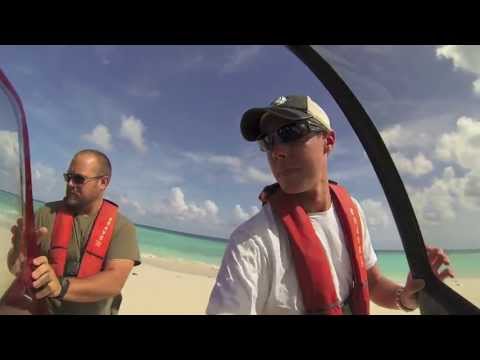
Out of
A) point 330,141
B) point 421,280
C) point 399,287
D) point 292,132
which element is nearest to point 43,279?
point 292,132

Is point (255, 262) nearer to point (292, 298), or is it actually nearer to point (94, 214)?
point (292, 298)

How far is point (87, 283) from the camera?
1987mm

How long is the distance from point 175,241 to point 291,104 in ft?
112

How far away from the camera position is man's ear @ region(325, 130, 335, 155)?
157 centimetres

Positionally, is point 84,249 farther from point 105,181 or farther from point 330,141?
point 330,141

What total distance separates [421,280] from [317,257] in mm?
783

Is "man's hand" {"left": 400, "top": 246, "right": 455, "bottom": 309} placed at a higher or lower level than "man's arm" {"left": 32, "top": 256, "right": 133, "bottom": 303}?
higher

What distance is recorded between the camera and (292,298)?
1293 mm

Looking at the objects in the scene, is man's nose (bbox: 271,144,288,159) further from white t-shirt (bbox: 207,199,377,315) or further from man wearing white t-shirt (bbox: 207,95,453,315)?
white t-shirt (bbox: 207,199,377,315)

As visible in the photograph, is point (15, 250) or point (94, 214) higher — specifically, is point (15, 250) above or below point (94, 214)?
below

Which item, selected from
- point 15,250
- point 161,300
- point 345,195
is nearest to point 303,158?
point 345,195

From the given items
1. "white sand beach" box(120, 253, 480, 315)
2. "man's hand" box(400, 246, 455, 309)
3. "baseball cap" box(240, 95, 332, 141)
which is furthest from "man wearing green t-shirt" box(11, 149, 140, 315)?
"white sand beach" box(120, 253, 480, 315)

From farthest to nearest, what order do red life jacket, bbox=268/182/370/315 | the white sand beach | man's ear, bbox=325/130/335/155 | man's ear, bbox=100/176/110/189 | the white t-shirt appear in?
the white sand beach → man's ear, bbox=100/176/110/189 → man's ear, bbox=325/130/335/155 → red life jacket, bbox=268/182/370/315 → the white t-shirt

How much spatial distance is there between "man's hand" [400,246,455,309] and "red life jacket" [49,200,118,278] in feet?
5.65
